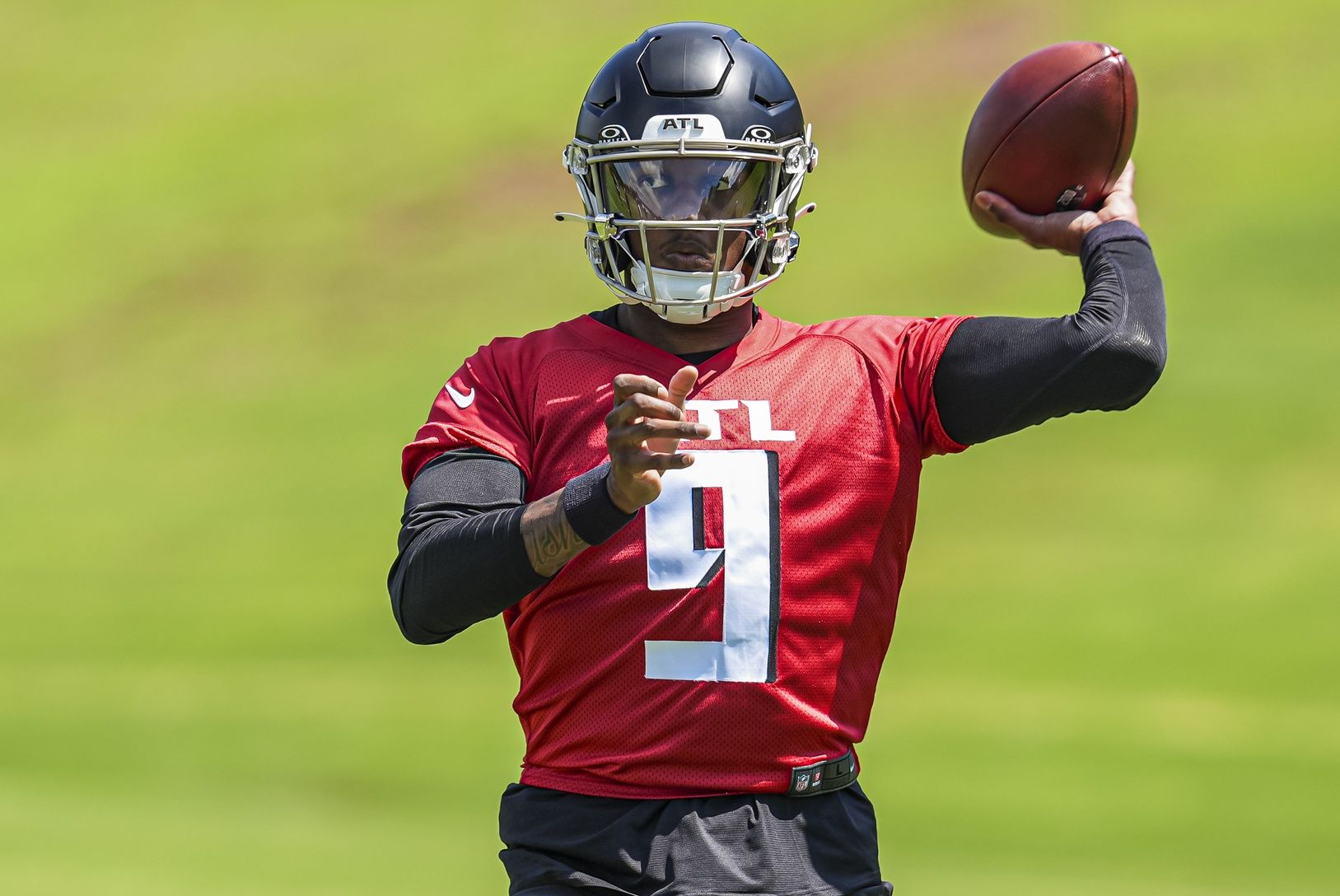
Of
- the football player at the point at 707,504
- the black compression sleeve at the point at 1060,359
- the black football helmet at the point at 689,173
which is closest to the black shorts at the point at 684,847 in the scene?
the football player at the point at 707,504

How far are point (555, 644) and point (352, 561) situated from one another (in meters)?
5.04

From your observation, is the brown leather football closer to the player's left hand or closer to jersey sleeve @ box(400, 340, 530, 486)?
the player's left hand

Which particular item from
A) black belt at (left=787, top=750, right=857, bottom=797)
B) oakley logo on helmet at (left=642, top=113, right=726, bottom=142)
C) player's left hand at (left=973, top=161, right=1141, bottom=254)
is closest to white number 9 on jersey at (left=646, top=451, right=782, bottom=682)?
black belt at (left=787, top=750, right=857, bottom=797)

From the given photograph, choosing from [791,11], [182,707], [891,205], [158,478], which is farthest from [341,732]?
[791,11]

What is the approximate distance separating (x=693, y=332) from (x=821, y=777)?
721mm

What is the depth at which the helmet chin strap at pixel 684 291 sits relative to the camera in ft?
8.82

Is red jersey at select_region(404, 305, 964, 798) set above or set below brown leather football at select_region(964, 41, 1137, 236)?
below

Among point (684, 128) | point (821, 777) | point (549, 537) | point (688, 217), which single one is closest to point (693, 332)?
point (688, 217)

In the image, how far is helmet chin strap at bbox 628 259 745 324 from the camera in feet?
8.82

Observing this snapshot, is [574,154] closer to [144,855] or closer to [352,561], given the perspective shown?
[144,855]

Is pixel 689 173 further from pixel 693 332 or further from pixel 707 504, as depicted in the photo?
pixel 707 504

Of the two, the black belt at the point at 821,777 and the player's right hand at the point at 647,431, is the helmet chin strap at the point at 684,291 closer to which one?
the player's right hand at the point at 647,431

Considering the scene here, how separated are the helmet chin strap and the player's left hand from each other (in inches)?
21.7

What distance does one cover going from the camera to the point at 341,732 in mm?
6629
